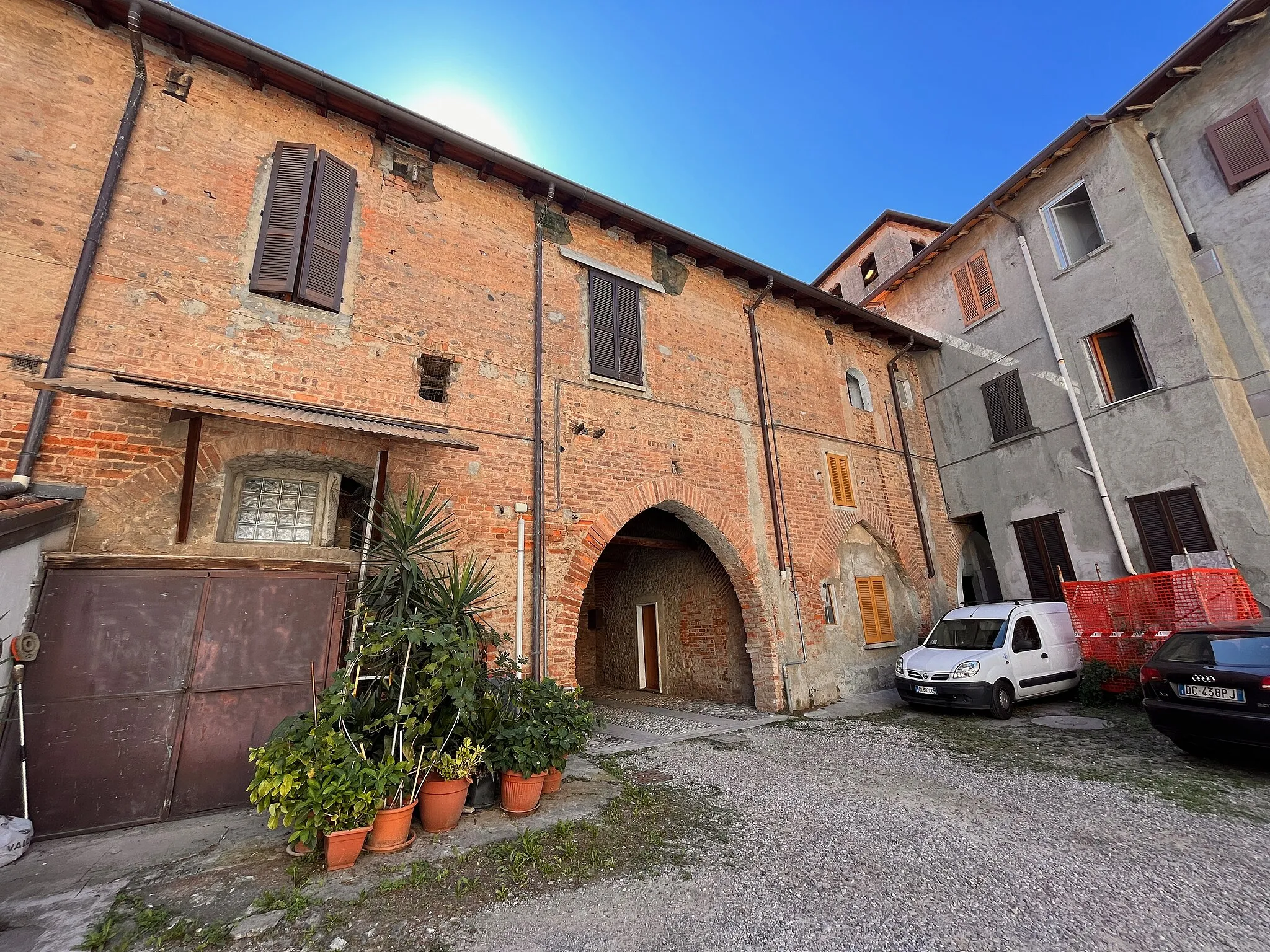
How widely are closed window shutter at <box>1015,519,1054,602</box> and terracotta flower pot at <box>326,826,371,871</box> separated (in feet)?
38.8

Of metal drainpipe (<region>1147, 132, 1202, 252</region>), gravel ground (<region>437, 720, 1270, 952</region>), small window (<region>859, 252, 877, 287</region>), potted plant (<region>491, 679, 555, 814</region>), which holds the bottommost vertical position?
gravel ground (<region>437, 720, 1270, 952</region>)

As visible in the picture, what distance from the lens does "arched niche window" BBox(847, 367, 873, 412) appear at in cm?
1177

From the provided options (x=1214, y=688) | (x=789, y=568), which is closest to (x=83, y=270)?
(x=789, y=568)

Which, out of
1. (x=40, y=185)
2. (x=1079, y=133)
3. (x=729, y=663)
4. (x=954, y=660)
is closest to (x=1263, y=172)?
(x=1079, y=133)

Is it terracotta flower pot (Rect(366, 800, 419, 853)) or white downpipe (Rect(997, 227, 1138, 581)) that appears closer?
terracotta flower pot (Rect(366, 800, 419, 853))

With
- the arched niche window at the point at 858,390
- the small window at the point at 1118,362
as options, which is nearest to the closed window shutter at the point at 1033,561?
the small window at the point at 1118,362

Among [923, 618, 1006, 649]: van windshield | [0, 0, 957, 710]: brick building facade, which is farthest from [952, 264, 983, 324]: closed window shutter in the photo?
[923, 618, 1006, 649]: van windshield

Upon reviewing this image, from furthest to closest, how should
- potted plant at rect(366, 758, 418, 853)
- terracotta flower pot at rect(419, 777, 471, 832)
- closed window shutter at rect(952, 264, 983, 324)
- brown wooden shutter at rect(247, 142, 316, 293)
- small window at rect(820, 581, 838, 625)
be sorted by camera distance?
closed window shutter at rect(952, 264, 983, 324)
small window at rect(820, 581, 838, 625)
brown wooden shutter at rect(247, 142, 316, 293)
terracotta flower pot at rect(419, 777, 471, 832)
potted plant at rect(366, 758, 418, 853)

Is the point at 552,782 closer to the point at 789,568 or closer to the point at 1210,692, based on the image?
the point at 789,568

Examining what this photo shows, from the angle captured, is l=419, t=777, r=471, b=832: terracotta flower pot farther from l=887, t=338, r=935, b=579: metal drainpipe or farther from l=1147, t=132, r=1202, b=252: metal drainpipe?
l=1147, t=132, r=1202, b=252: metal drainpipe

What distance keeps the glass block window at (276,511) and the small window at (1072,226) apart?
13.4m

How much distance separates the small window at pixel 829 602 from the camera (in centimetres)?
936

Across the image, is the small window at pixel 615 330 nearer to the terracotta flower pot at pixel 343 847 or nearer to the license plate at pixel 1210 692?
the terracotta flower pot at pixel 343 847

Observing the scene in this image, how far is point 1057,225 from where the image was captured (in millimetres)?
10469
